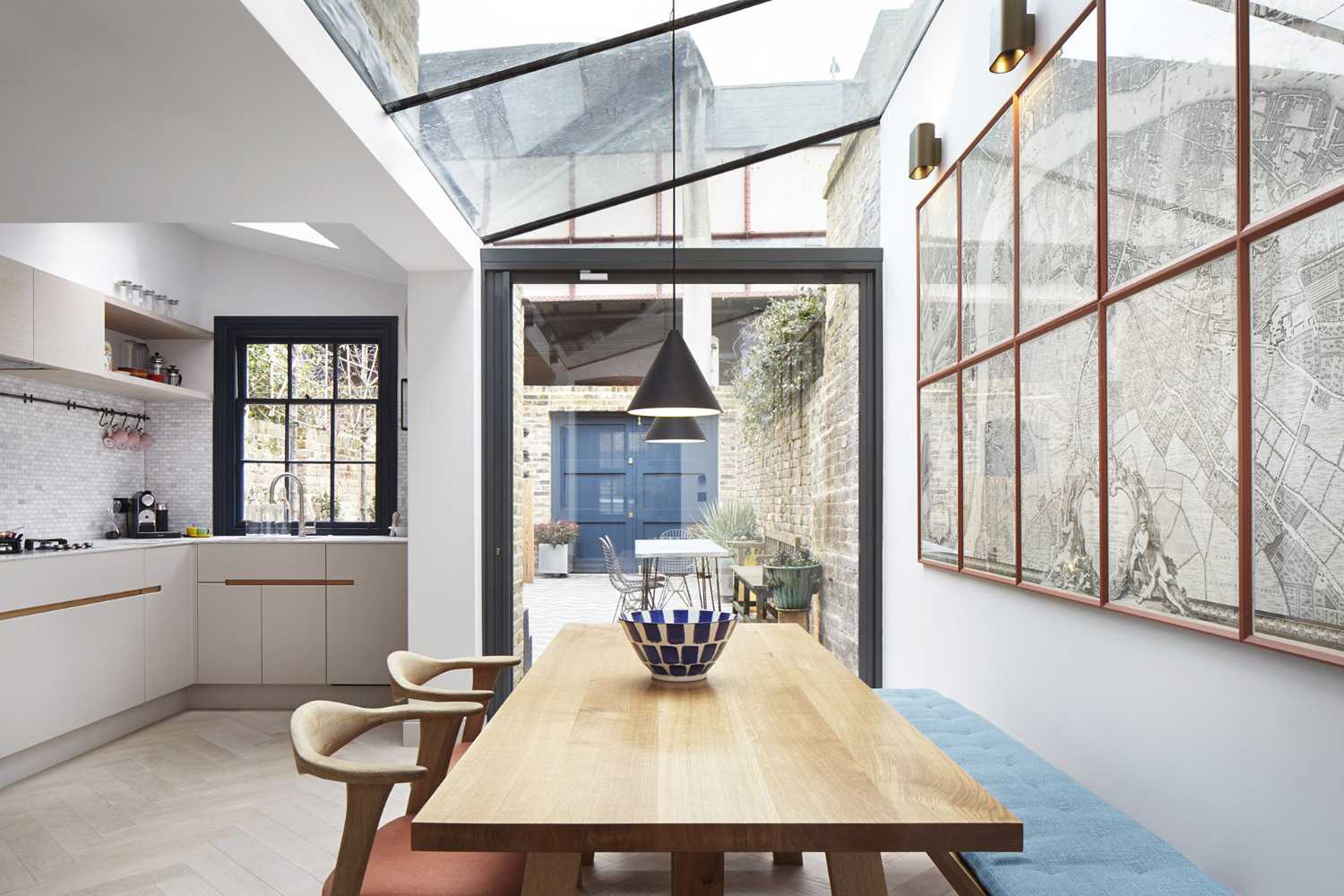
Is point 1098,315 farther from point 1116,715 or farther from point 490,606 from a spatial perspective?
point 490,606

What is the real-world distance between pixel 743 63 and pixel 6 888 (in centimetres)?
401

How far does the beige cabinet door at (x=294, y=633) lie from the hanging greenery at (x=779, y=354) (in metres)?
2.64

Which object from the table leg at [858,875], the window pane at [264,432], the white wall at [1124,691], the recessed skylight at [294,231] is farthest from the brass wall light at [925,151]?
the window pane at [264,432]

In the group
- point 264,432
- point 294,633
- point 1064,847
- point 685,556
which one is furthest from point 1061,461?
point 264,432

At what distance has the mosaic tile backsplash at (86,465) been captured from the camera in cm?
429

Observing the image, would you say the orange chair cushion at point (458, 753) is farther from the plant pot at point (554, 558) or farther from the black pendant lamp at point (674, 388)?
the plant pot at point (554, 558)

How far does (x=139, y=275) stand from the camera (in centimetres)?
491

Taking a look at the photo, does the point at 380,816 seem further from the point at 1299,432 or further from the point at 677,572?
the point at 677,572

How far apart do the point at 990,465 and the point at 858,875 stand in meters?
1.68

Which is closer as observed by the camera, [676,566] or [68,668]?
[68,668]

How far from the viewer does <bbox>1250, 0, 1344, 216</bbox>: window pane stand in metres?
1.34

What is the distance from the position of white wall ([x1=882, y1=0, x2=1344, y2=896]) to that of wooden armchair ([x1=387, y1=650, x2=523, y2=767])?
152 centimetres

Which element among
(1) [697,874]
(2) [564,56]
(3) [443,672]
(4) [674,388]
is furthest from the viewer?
(2) [564,56]

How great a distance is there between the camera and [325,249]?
5086 millimetres
